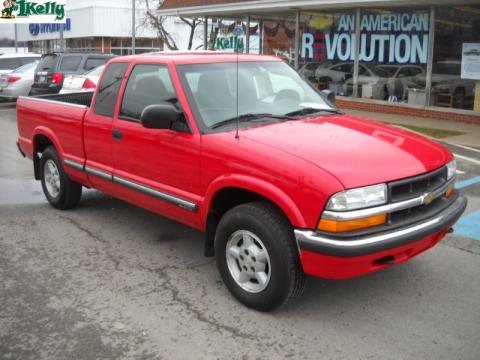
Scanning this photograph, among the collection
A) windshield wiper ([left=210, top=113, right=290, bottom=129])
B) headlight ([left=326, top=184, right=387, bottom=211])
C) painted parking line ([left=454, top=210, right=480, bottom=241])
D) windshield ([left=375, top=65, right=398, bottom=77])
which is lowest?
painted parking line ([left=454, top=210, right=480, bottom=241])

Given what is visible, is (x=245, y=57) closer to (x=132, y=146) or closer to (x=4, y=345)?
(x=132, y=146)

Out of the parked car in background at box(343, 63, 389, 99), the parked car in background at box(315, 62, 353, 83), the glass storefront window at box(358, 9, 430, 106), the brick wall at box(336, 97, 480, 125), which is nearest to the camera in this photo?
the brick wall at box(336, 97, 480, 125)

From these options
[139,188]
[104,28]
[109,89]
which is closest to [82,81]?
[109,89]

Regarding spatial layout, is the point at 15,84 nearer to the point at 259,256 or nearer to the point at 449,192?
the point at 259,256

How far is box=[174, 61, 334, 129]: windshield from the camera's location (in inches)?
179

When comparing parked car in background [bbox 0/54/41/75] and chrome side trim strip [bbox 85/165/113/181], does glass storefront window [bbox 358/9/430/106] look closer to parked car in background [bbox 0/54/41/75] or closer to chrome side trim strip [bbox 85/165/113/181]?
chrome side trim strip [bbox 85/165/113/181]

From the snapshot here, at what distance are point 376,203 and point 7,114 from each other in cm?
1568

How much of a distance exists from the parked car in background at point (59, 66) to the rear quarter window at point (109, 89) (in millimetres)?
11658

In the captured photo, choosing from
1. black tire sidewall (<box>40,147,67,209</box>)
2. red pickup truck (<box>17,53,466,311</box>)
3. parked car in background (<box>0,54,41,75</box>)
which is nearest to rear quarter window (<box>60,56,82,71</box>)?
parked car in background (<box>0,54,41,75</box>)

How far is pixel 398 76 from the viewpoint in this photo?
1582 cm

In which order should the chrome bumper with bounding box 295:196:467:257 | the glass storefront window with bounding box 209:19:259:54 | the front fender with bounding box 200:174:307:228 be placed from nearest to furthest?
the chrome bumper with bounding box 295:196:467:257 < the front fender with bounding box 200:174:307:228 < the glass storefront window with bounding box 209:19:259:54

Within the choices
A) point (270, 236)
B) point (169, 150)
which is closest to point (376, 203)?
point (270, 236)

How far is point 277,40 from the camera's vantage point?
65.5 ft

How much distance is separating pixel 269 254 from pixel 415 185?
1096mm
